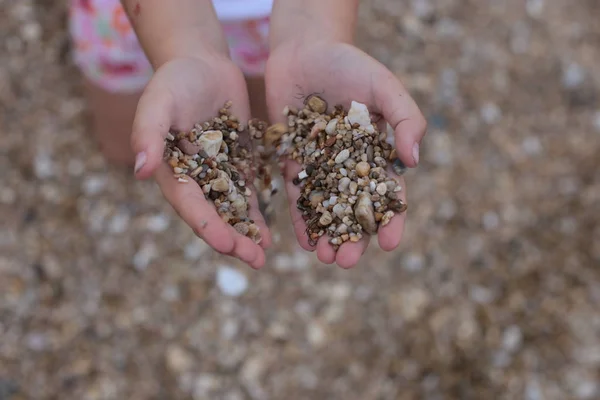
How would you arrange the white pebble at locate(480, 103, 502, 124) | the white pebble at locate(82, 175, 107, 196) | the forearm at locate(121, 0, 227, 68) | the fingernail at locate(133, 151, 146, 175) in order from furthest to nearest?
the white pebble at locate(480, 103, 502, 124) → the white pebble at locate(82, 175, 107, 196) → the forearm at locate(121, 0, 227, 68) → the fingernail at locate(133, 151, 146, 175)

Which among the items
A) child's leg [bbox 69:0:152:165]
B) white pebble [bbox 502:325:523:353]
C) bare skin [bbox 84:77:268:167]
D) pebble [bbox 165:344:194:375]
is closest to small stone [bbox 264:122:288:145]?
bare skin [bbox 84:77:268:167]

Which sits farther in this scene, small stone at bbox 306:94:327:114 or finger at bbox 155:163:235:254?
small stone at bbox 306:94:327:114

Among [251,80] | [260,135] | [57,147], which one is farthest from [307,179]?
[57,147]

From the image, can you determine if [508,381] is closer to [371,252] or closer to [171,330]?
[371,252]

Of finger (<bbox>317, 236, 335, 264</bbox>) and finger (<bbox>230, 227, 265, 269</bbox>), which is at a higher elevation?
finger (<bbox>230, 227, 265, 269</bbox>)

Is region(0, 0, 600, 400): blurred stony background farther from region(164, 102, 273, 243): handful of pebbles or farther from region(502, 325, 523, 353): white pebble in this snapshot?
region(164, 102, 273, 243): handful of pebbles

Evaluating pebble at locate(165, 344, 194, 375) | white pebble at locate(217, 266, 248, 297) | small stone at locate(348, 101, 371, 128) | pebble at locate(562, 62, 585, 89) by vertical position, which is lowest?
pebble at locate(165, 344, 194, 375)
